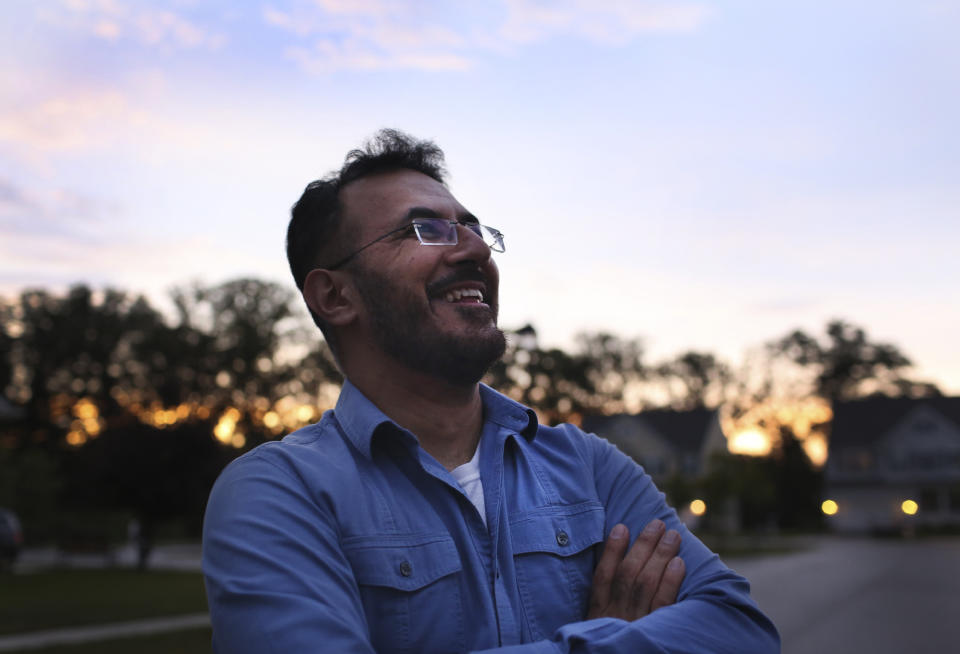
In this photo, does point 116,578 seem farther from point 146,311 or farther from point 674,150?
point 146,311

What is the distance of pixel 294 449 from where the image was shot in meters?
2.47

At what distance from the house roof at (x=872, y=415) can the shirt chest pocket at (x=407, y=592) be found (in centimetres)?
6988

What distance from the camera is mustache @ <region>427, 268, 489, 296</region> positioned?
107 inches

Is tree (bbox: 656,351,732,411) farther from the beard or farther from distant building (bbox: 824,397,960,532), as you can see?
the beard

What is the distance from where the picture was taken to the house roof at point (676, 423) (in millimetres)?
67000

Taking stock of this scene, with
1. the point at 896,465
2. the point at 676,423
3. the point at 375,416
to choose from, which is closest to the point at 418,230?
the point at 375,416

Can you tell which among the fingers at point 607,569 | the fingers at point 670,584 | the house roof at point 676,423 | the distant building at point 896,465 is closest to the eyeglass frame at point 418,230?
the fingers at point 607,569

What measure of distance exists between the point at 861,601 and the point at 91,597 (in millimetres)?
16001

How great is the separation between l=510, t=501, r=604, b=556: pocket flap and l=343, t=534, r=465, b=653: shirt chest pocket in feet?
0.80

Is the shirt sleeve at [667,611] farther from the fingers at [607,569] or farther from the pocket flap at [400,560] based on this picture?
the pocket flap at [400,560]

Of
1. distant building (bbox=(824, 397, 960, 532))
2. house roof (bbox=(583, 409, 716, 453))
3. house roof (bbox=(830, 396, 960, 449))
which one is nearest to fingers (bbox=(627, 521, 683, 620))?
house roof (bbox=(583, 409, 716, 453))

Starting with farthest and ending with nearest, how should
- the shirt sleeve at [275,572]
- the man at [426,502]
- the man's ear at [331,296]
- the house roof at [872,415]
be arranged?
the house roof at [872,415] < the man's ear at [331,296] < the man at [426,502] < the shirt sleeve at [275,572]

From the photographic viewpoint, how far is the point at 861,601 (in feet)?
63.7

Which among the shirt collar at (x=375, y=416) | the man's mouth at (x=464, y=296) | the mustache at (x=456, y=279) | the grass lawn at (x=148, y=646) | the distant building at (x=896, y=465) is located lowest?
the distant building at (x=896, y=465)
